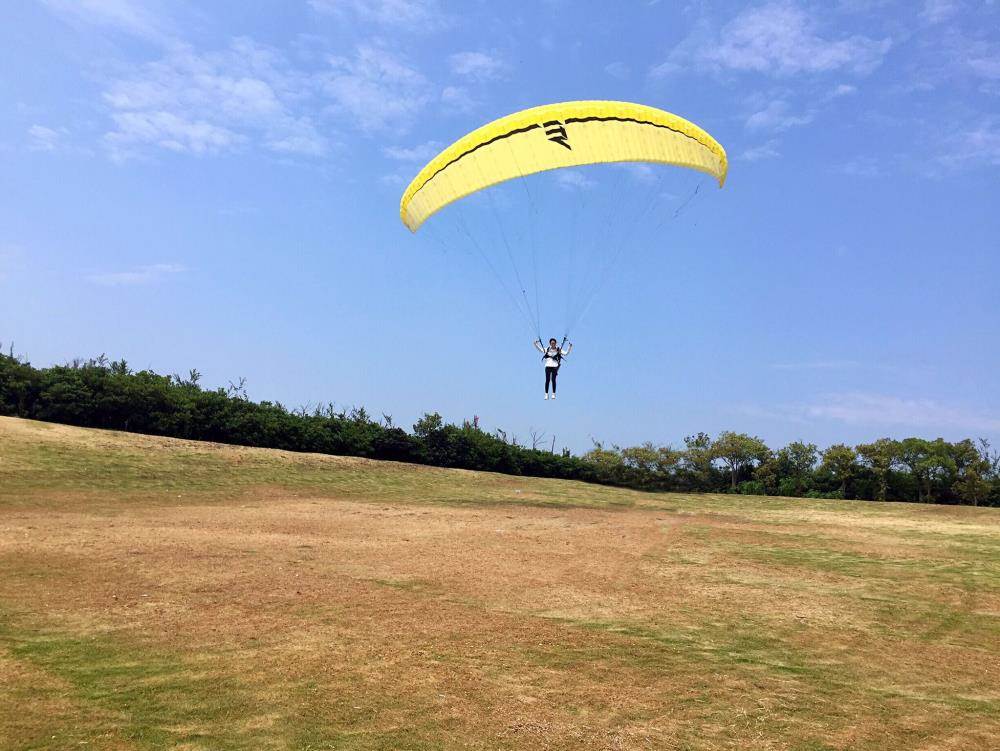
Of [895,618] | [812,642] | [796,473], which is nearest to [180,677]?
[812,642]

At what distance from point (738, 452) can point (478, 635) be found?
4030cm

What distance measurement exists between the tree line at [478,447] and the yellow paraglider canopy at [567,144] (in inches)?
1126

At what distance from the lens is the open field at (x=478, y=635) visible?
8117 mm

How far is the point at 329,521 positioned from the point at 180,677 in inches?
566

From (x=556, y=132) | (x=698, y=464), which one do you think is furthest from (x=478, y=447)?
(x=556, y=132)

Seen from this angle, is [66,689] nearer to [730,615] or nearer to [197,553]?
[197,553]

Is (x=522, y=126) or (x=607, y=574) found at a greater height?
(x=522, y=126)

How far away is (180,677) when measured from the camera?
9242mm

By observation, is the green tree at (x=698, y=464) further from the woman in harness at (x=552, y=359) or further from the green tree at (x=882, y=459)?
the woman in harness at (x=552, y=359)

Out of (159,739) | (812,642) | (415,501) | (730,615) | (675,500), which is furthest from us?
(675,500)

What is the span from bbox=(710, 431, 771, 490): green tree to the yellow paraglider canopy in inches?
1255

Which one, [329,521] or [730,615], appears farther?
[329,521]

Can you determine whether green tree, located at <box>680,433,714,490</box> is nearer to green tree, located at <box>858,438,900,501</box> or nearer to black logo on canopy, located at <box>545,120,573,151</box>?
green tree, located at <box>858,438,900,501</box>

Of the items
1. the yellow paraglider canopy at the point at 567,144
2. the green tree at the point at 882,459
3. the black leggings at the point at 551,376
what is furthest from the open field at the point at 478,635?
the green tree at the point at 882,459
